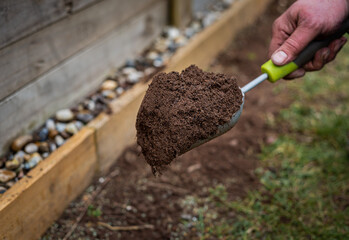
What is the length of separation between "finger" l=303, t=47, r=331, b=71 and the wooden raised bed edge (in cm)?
106

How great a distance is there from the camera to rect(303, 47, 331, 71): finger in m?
1.83

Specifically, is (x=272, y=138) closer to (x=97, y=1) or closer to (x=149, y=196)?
(x=149, y=196)

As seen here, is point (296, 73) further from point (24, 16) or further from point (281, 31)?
point (24, 16)

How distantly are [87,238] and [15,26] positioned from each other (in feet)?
3.68

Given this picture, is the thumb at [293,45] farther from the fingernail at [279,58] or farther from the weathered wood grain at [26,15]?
the weathered wood grain at [26,15]

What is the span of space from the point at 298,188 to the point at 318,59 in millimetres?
809

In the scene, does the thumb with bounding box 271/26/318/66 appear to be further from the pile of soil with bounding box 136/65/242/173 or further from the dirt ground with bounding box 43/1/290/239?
the dirt ground with bounding box 43/1/290/239

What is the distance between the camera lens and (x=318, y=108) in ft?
9.39

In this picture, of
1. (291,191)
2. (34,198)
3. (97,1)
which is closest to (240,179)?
(291,191)

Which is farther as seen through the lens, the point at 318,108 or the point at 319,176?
the point at 318,108

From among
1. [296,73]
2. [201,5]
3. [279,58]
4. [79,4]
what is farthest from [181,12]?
[279,58]

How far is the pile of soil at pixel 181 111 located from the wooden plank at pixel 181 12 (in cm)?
174

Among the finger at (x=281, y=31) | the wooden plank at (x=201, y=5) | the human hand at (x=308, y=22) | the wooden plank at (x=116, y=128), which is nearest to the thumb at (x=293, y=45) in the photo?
the human hand at (x=308, y=22)

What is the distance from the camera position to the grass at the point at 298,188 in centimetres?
194
